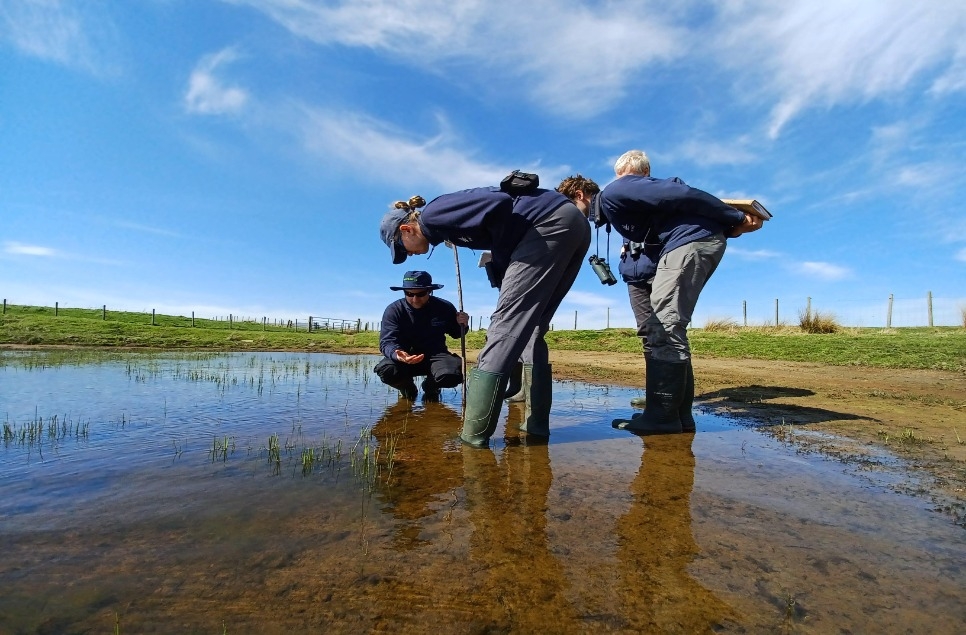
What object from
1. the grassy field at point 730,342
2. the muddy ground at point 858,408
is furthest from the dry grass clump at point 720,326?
the muddy ground at point 858,408

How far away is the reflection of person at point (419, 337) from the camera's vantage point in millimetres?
5551

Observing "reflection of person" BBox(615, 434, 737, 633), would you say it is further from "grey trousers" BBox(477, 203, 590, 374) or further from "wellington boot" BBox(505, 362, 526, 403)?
"wellington boot" BBox(505, 362, 526, 403)

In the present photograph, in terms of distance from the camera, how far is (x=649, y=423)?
4047 millimetres

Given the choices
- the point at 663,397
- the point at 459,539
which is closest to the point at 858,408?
the point at 663,397

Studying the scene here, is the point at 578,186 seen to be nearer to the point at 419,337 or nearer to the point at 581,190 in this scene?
the point at 581,190

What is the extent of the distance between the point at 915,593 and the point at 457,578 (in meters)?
1.43

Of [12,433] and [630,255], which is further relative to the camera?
[630,255]

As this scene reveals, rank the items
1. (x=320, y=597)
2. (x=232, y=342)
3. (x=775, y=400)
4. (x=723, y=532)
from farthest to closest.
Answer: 1. (x=232, y=342)
2. (x=775, y=400)
3. (x=723, y=532)
4. (x=320, y=597)

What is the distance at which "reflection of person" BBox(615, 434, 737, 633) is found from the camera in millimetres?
1337

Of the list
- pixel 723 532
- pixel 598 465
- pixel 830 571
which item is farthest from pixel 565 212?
pixel 830 571

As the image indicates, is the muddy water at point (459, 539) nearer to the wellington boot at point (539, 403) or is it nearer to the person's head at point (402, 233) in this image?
the wellington boot at point (539, 403)

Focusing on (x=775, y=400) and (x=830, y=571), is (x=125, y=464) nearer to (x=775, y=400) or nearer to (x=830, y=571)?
(x=830, y=571)

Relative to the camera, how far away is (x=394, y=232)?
362 cm

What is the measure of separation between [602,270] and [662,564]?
3571mm
